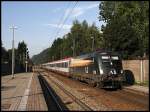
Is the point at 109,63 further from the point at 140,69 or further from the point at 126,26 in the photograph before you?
the point at 126,26

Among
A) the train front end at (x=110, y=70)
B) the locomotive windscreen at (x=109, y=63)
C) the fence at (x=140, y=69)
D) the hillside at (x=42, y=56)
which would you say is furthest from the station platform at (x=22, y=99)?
the hillside at (x=42, y=56)

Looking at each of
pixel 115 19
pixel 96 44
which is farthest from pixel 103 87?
pixel 96 44

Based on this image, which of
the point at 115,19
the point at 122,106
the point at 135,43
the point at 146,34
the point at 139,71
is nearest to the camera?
the point at 122,106

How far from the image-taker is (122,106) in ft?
62.0

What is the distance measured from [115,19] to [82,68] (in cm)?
2088

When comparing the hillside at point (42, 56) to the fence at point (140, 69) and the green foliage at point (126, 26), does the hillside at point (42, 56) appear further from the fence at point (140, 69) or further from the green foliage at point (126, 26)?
the fence at point (140, 69)

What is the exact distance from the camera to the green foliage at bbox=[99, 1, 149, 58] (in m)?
40.5

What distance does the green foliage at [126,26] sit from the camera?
4047cm

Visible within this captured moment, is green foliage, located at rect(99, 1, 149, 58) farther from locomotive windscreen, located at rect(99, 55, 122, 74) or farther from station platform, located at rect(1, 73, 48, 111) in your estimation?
station platform, located at rect(1, 73, 48, 111)

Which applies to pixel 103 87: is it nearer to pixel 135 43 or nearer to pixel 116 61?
pixel 116 61

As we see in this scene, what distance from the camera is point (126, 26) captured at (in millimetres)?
55000

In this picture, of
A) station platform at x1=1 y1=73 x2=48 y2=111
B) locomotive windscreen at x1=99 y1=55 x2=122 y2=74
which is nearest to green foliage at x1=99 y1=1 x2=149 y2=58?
locomotive windscreen at x1=99 y1=55 x2=122 y2=74

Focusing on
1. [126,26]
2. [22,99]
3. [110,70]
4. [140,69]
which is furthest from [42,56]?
[22,99]

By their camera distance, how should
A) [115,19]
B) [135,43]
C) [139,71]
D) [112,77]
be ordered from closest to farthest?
1. [112,77]
2. [139,71]
3. [135,43]
4. [115,19]
